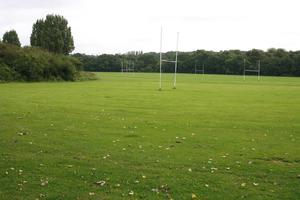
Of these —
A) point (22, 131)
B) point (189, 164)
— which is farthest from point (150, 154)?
point (22, 131)

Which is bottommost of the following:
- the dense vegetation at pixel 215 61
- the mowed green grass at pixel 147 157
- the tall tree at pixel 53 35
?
the mowed green grass at pixel 147 157

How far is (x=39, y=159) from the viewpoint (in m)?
11.0

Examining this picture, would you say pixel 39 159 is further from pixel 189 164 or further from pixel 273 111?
pixel 273 111

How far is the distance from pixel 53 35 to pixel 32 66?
112ft

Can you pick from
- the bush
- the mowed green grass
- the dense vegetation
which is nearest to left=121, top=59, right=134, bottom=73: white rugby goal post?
the dense vegetation

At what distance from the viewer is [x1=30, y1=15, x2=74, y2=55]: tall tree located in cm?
9656

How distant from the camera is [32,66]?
63.8m

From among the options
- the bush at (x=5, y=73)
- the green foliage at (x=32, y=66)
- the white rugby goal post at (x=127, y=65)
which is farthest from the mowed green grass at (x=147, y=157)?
the white rugby goal post at (x=127, y=65)

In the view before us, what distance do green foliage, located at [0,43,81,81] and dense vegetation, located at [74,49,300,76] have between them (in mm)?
77325

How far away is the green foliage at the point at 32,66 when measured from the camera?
204 feet

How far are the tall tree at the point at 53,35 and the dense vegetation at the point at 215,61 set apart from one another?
155 feet

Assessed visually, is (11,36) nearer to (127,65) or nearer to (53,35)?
(53,35)

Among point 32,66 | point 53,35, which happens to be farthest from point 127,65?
point 32,66

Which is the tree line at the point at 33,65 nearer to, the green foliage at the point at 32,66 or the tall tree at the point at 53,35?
the green foliage at the point at 32,66
